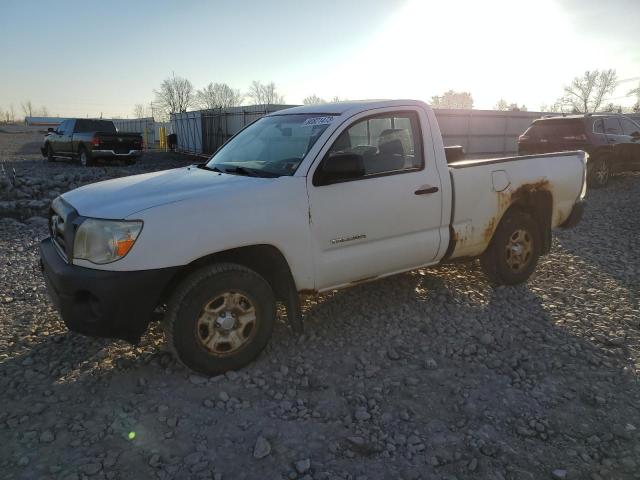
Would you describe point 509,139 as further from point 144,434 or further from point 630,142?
point 144,434

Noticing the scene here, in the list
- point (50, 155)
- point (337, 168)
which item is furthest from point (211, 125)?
point (337, 168)

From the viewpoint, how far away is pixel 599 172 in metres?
11.8

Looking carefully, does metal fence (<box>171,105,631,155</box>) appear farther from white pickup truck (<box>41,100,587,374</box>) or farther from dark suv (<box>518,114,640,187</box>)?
white pickup truck (<box>41,100,587,374</box>)

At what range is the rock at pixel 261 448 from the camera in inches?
100

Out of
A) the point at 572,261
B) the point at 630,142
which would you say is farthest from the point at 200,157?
the point at 572,261

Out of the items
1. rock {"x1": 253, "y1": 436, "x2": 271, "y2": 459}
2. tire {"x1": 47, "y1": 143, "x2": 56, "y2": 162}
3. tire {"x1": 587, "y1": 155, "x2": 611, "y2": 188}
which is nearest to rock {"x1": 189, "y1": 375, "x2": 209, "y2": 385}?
rock {"x1": 253, "y1": 436, "x2": 271, "y2": 459}

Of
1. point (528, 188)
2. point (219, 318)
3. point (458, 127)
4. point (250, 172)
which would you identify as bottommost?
Result: point (219, 318)

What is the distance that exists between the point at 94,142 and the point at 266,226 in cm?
1699

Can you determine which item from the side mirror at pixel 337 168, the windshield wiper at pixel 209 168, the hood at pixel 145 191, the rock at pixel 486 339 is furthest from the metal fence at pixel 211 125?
the rock at pixel 486 339

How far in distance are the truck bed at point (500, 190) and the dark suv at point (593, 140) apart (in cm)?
715

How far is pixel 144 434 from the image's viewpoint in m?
2.70

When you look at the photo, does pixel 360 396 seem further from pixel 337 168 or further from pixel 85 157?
pixel 85 157

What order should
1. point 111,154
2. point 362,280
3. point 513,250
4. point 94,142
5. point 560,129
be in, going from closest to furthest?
point 362,280 → point 513,250 → point 560,129 → point 94,142 → point 111,154

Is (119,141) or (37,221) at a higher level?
(119,141)
